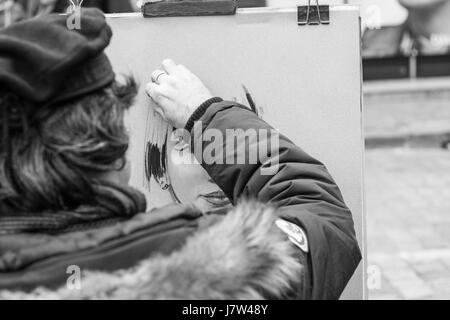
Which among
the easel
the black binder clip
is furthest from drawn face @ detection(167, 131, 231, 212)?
the black binder clip

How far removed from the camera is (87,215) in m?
1.16

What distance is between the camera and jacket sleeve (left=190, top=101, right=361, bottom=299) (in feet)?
4.50

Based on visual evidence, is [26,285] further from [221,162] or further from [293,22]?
[293,22]

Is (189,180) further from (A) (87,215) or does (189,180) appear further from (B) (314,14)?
(A) (87,215)

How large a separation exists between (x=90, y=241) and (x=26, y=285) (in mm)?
116

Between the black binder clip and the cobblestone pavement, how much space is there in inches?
32.2

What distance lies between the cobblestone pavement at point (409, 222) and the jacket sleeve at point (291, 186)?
27.8 inches

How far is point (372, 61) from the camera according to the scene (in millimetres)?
7520

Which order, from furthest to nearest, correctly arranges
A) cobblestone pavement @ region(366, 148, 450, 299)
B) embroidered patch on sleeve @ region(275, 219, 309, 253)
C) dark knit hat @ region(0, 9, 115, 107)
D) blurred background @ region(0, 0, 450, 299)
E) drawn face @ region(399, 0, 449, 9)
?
drawn face @ region(399, 0, 449, 9) < blurred background @ region(0, 0, 450, 299) < cobblestone pavement @ region(366, 148, 450, 299) < embroidered patch on sleeve @ region(275, 219, 309, 253) < dark knit hat @ region(0, 9, 115, 107)

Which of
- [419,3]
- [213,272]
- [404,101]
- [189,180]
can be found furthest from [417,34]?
[213,272]

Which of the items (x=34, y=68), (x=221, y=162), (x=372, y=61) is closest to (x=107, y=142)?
(x=34, y=68)

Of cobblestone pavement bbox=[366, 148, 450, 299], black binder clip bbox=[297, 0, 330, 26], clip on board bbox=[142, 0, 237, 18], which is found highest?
clip on board bbox=[142, 0, 237, 18]

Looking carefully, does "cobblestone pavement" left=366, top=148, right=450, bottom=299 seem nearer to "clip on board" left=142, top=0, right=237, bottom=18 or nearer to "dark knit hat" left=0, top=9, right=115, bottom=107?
"clip on board" left=142, top=0, right=237, bottom=18
